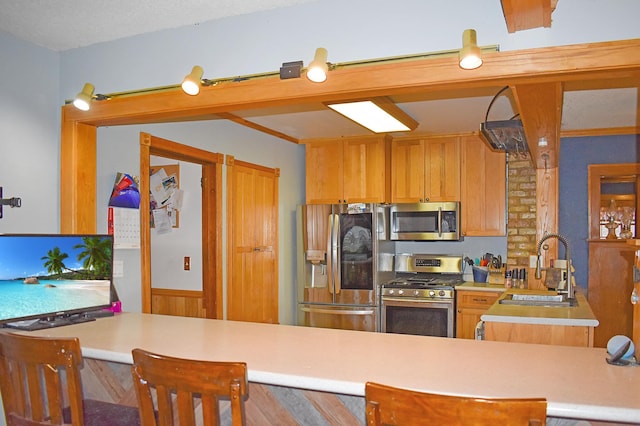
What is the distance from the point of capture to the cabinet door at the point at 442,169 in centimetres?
539

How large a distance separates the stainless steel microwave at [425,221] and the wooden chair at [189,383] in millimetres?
3973

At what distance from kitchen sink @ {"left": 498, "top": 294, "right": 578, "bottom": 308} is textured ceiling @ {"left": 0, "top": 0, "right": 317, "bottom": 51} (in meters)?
2.53

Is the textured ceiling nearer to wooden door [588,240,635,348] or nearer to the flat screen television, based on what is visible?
the flat screen television

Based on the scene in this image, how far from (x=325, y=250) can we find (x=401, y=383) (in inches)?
146

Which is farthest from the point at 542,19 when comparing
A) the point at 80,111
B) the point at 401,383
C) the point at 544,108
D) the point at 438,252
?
the point at 438,252

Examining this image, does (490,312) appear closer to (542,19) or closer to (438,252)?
(542,19)

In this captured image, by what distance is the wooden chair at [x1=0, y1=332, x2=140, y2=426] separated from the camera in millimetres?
1782

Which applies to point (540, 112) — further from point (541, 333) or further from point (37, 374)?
point (37, 374)

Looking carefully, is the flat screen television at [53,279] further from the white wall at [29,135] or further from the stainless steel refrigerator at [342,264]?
the stainless steel refrigerator at [342,264]

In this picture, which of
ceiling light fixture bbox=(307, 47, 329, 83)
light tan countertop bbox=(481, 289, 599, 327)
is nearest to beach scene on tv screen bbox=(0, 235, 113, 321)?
ceiling light fixture bbox=(307, 47, 329, 83)

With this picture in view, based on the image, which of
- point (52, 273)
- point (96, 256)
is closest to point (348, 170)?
point (96, 256)

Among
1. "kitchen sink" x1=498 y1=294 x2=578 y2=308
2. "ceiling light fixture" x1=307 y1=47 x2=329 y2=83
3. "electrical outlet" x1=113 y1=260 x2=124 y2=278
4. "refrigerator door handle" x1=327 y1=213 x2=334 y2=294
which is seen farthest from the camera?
"refrigerator door handle" x1=327 y1=213 x2=334 y2=294

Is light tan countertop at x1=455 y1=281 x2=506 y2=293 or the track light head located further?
light tan countertop at x1=455 y1=281 x2=506 y2=293

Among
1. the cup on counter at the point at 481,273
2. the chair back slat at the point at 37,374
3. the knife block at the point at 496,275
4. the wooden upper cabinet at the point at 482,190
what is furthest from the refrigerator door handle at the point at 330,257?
the chair back slat at the point at 37,374
